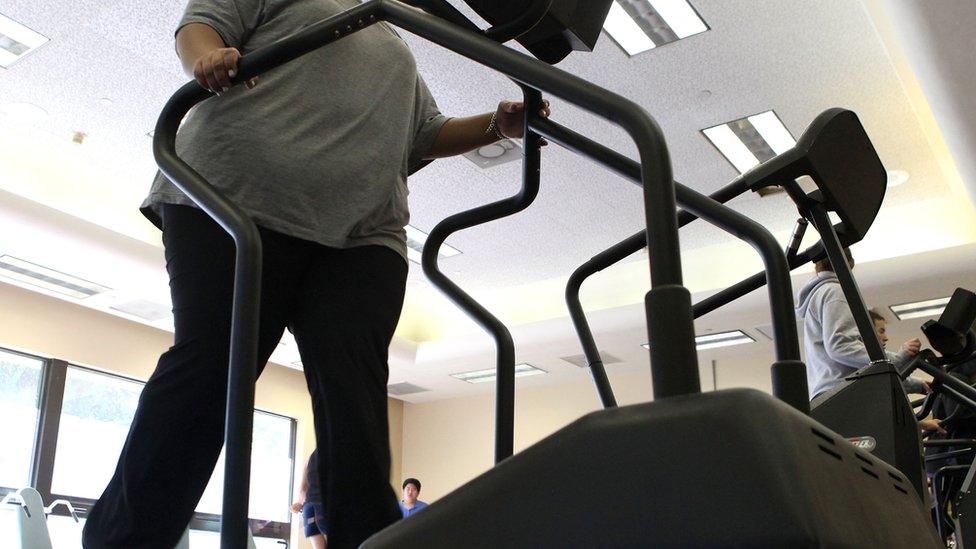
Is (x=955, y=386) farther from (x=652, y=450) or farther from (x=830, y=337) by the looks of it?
(x=652, y=450)

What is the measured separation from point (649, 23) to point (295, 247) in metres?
3.43

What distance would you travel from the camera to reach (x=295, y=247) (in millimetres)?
1195

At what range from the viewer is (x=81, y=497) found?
22.7 ft

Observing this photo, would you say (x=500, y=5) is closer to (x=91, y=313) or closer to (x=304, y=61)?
(x=304, y=61)

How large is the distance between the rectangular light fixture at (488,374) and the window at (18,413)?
12.3ft

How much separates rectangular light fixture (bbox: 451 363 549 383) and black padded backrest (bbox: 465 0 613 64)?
7.85 m

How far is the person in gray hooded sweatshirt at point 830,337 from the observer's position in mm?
2506

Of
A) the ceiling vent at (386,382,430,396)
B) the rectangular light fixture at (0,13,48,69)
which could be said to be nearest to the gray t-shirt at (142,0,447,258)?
the rectangular light fixture at (0,13,48,69)

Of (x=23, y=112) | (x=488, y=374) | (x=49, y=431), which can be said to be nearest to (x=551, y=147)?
(x=23, y=112)

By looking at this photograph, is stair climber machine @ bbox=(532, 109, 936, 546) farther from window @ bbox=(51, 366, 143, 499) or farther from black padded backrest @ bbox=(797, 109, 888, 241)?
window @ bbox=(51, 366, 143, 499)

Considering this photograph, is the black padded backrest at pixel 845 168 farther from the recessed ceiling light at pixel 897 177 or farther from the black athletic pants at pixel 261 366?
the recessed ceiling light at pixel 897 177

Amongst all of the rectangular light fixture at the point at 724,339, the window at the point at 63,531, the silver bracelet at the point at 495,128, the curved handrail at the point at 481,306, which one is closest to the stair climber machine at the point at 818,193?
the curved handrail at the point at 481,306

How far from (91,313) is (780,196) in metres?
5.25

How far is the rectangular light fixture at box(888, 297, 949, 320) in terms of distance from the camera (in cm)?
692
